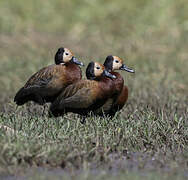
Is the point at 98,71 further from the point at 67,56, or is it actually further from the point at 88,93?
the point at 67,56

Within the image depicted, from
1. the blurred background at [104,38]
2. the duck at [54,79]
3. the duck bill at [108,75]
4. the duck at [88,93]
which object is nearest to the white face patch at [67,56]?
the duck at [54,79]

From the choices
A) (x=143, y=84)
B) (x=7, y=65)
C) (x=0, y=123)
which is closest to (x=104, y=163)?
(x=0, y=123)

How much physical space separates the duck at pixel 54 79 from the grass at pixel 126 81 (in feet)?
0.78

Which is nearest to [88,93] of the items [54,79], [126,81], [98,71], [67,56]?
[98,71]

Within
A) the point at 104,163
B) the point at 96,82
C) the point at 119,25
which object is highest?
the point at 119,25

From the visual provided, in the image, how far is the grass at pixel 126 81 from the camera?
5035 mm

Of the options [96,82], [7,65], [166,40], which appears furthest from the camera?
[166,40]

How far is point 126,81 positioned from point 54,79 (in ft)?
10.6

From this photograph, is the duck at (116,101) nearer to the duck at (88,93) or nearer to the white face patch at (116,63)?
the duck at (88,93)

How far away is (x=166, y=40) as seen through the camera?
1341 centimetres

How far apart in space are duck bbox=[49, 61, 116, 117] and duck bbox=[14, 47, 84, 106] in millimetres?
212

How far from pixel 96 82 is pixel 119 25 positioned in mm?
8234

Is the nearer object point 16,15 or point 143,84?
point 143,84

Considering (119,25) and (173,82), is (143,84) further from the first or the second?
(119,25)
